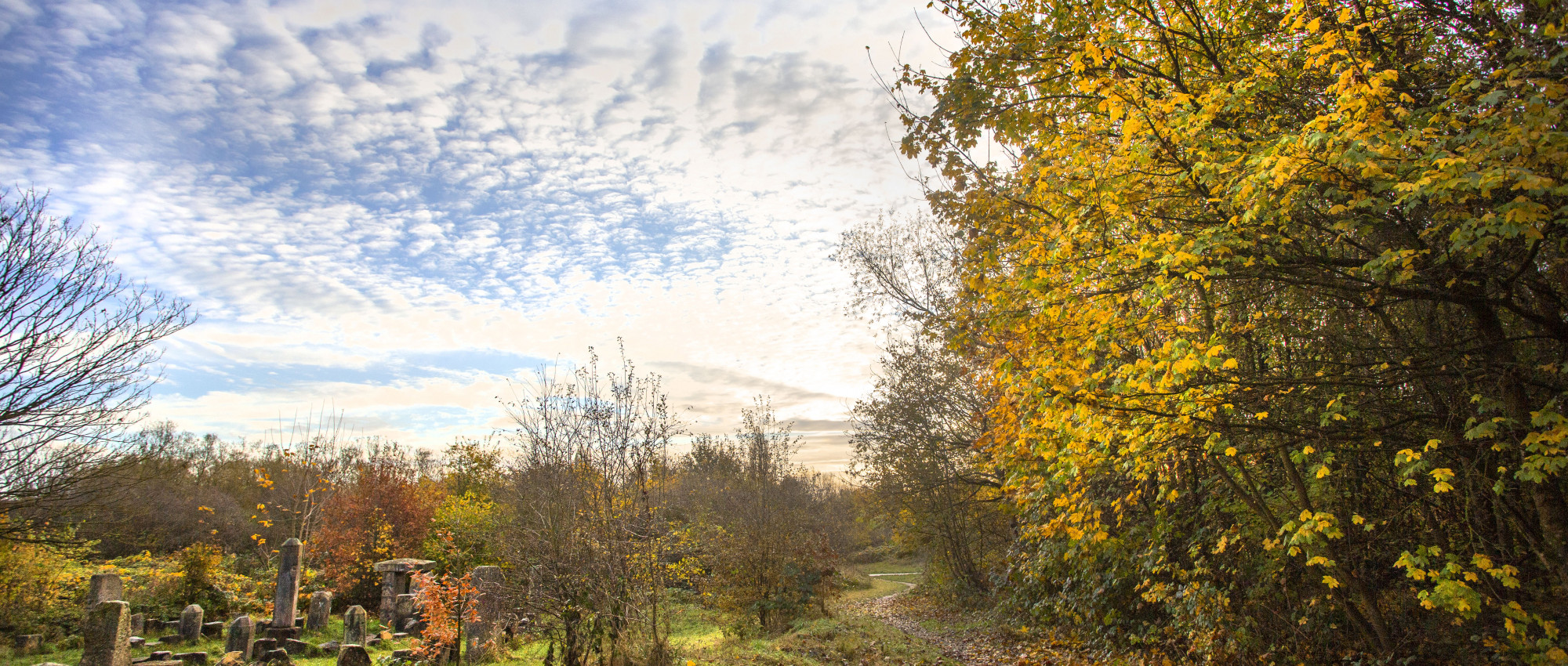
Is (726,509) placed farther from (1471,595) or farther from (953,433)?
(1471,595)

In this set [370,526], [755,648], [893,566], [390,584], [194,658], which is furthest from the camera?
[893,566]

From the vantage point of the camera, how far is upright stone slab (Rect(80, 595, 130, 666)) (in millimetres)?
9461

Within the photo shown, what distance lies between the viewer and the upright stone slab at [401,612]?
1436cm

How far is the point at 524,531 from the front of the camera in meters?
9.55

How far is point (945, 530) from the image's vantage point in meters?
19.2

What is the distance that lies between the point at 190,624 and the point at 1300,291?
1835 centimetres

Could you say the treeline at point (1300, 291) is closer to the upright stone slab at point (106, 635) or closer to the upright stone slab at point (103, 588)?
the upright stone slab at point (106, 635)

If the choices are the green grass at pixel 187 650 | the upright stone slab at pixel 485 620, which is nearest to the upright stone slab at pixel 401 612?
the green grass at pixel 187 650

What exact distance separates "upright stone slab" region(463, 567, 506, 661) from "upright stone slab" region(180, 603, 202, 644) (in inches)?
238

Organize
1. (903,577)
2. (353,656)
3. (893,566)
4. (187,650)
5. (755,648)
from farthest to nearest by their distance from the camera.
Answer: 1. (893,566)
2. (903,577)
3. (187,650)
4. (755,648)
5. (353,656)

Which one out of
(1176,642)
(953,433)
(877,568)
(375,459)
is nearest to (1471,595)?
(1176,642)

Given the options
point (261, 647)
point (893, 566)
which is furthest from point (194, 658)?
point (893, 566)

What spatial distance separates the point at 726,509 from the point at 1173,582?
1193 cm

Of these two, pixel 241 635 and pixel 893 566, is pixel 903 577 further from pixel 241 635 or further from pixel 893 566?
pixel 241 635
